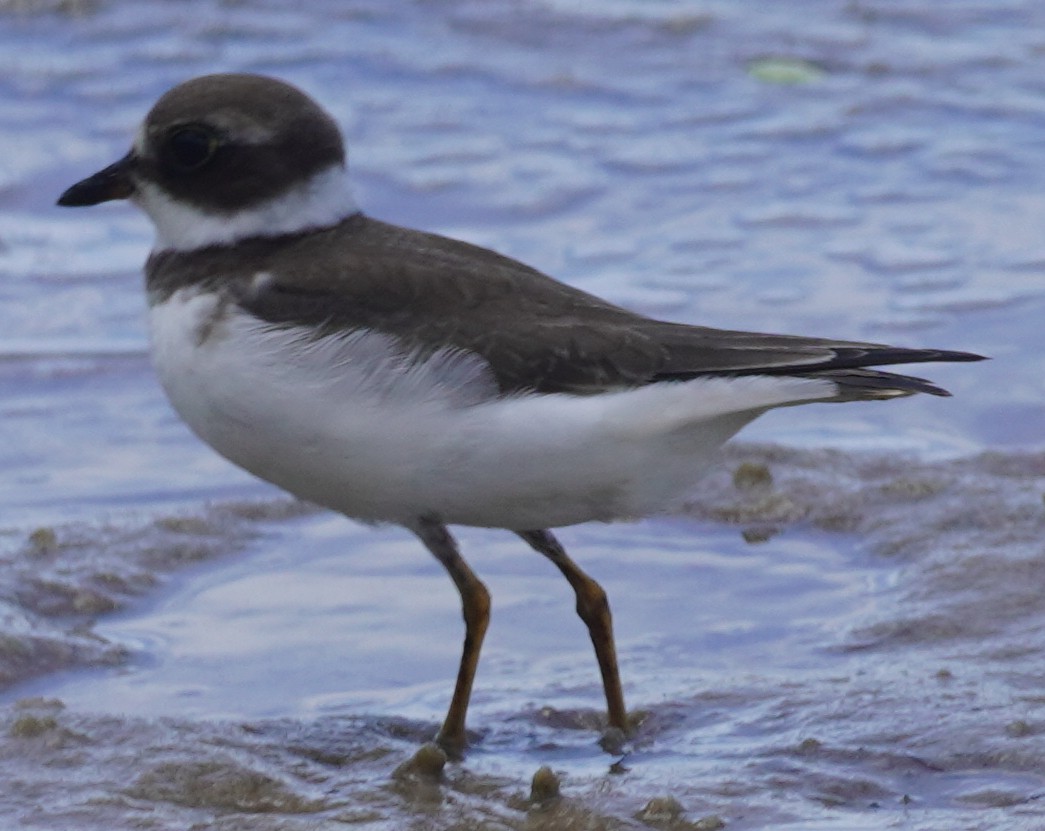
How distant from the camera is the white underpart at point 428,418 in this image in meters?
4.05

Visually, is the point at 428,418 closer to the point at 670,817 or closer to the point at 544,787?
the point at 544,787

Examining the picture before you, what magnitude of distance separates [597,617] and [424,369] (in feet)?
2.88

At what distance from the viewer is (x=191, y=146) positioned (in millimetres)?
4461

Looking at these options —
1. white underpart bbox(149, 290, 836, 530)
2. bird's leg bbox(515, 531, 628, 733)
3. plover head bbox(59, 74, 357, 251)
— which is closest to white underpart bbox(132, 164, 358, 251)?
plover head bbox(59, 74, 357, 251)

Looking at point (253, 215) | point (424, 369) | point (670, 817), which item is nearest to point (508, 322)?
point (424, 369)

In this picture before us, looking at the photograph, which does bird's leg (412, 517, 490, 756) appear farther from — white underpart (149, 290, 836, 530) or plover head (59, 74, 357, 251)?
plover head (59, 74, 357, 251)

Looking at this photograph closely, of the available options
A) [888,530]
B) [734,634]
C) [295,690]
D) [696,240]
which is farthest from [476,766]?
[696,240]

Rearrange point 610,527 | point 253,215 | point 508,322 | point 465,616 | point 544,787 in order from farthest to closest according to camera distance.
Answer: point 610,527, point 465,616, point 253,215, point 508,322, point 544,787

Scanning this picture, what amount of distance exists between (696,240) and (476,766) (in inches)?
170

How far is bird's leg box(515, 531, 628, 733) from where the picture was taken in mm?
4496

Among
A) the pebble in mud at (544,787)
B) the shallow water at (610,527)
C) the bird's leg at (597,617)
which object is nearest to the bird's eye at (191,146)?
the bird's leg at (597,617)

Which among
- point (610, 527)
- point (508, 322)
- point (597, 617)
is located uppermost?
point (508, 322)

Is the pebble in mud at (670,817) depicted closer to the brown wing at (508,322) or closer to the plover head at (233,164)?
the brown wing at (508,322)

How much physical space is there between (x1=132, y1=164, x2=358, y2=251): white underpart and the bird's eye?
0.09 metres
